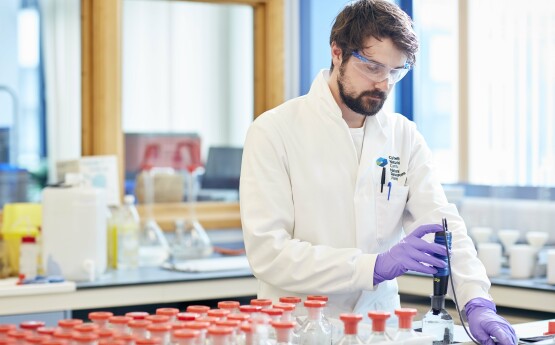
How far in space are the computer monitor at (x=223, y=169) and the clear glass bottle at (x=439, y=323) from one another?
257 cm

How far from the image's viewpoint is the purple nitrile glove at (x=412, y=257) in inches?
83.7

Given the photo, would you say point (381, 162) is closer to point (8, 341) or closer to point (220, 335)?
point (220, 335)

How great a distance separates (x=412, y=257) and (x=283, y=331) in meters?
0.56

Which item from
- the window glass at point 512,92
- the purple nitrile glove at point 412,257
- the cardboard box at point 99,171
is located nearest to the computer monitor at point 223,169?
the cardboard box at point 99,171

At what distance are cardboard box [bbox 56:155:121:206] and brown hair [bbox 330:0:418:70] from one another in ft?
5.78

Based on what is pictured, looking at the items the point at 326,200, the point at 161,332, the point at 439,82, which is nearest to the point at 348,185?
the point at 326,200

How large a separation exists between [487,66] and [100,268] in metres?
1.84

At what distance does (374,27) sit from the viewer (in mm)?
2342

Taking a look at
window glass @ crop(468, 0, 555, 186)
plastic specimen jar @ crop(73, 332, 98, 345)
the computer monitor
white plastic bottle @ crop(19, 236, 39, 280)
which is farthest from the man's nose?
the computer monitor

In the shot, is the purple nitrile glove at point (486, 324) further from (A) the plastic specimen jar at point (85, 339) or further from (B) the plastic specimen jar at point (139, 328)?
(A) the plastic specimen jar at point (85, 339)

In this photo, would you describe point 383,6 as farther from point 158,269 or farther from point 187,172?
point 187,172

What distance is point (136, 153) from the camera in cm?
463

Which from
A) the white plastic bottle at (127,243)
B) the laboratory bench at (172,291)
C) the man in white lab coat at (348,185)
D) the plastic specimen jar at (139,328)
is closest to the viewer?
the plastic specimen jar at (139,328)

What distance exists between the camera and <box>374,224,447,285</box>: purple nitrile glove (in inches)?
83.7
